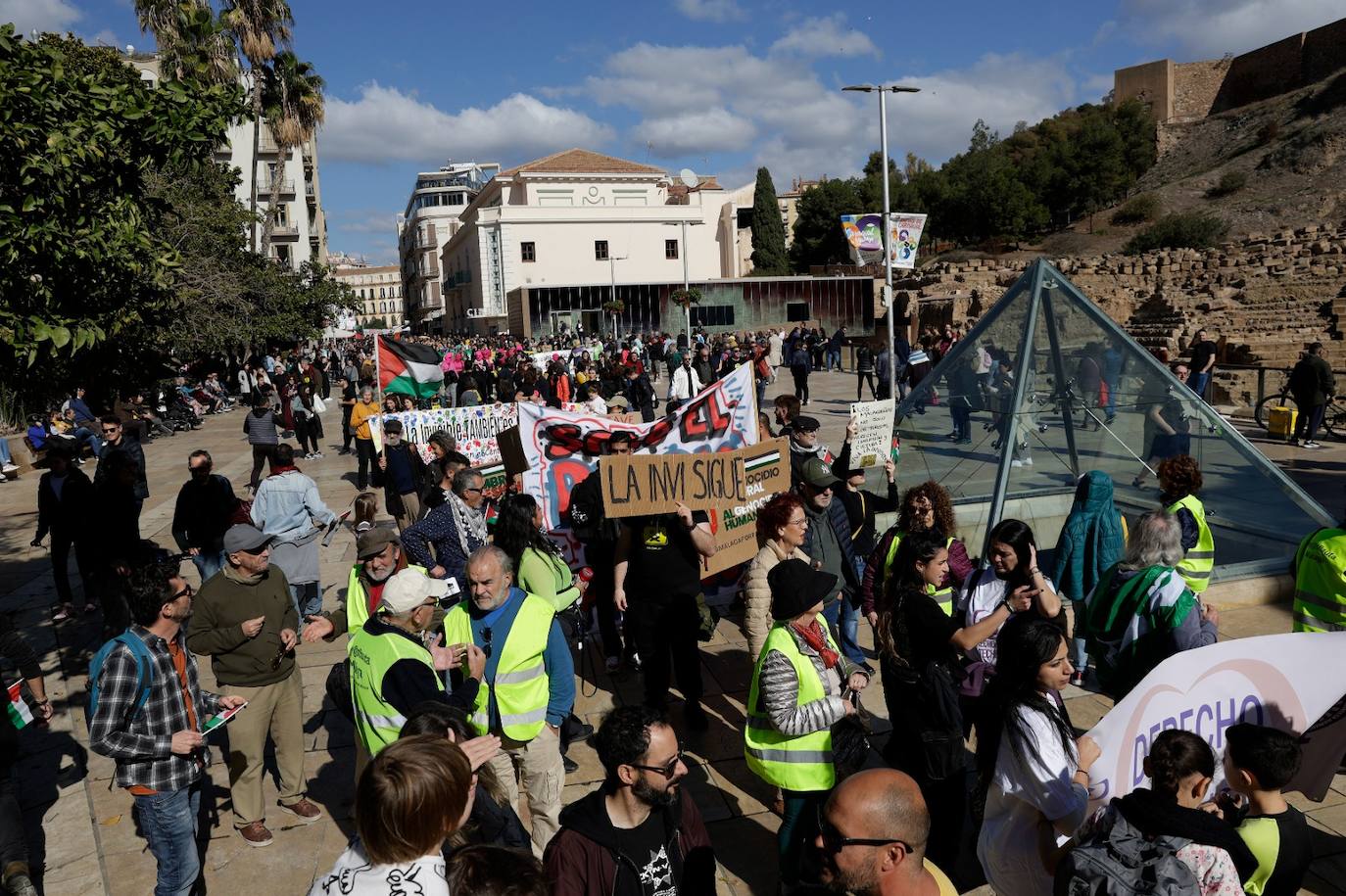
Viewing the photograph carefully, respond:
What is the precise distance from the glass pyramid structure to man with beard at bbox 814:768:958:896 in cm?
582

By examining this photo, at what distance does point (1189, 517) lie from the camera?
5191 mm

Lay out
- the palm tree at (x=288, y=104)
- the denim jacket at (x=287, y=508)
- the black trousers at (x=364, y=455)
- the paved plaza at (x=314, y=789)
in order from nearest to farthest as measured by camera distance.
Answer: the paved plaza at (x=314, y=789) → the denim jacket at (x=287, y=508) → the black trousers at (x=364, y=455) → the palm tree at (x=288, y=104)

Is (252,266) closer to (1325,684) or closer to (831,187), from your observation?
(1325,684)

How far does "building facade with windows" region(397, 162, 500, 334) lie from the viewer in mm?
95500

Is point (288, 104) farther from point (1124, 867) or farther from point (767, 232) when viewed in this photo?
point (767, 232)

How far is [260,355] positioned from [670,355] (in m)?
18.4

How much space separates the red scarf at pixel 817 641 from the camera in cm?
364

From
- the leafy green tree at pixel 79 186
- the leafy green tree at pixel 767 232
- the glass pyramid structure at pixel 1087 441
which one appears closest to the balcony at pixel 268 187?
the leafy green tree at pixel 767 232

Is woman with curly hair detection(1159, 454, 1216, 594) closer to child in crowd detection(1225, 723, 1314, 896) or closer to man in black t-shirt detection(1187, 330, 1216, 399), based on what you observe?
child in crowd detection(1225, 723, 1314, 896)

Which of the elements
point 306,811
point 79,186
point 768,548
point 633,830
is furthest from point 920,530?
point 79,186

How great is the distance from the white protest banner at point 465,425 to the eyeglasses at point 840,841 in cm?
951

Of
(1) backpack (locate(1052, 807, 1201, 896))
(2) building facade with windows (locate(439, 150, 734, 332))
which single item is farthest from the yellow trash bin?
(2) building facade with windows (locate(439, 150, 734, 332))

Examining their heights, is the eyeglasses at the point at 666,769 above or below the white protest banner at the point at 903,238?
below

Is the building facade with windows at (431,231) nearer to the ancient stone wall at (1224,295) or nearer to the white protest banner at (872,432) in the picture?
the ancient stone wall at (1224,295)
